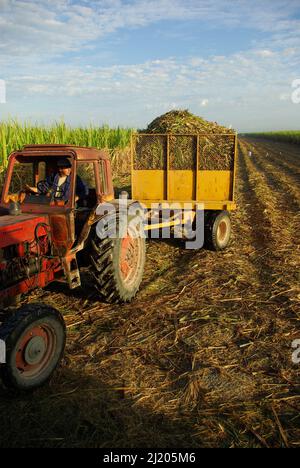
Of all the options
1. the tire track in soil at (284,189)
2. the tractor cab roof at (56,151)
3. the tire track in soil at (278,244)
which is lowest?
the tire track in soil at (278,244)

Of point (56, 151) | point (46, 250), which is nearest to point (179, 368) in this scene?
point (46, 250)

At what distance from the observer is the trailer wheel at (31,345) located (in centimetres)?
303

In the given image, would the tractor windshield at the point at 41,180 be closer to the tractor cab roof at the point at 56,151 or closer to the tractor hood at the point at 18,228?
the tractor cab roof at the point at 56,151

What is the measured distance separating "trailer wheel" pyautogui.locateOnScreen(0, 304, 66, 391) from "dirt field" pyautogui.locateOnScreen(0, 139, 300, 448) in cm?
18

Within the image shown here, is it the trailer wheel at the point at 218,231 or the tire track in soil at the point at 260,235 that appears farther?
the trailer wheel at the point at 218,231

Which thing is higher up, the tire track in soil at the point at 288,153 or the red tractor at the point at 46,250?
the tire track in soil at the point at 288,153

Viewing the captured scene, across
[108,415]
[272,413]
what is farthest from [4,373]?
[272,413]

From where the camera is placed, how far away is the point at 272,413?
10.2 ft

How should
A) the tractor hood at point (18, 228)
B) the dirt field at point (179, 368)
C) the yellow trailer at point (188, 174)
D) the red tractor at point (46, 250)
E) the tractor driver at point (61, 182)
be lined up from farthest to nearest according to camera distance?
the yellow trailer at point (188, 174) < the tractor driver at point (61, 182) < the tractor hood at point (18, 228) < the red tractor at point (46, 250) < the dirt field at point (179, 368)

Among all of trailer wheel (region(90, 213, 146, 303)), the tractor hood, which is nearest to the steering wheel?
the tractor hood

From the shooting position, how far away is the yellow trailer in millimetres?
6938

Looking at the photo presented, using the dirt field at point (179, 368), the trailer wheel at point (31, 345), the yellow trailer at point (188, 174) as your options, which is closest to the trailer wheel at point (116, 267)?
the dirt field at point (179, 368)

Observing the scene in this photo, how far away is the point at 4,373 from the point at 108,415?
34.9 inches
